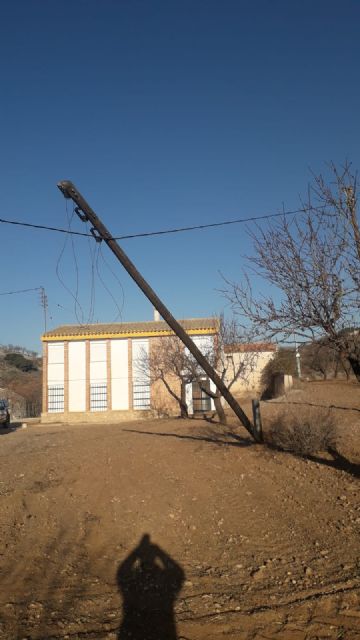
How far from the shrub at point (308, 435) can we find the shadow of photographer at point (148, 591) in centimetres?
452

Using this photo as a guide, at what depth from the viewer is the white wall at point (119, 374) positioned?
3325 centimetres

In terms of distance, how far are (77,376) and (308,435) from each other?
84.9 ft

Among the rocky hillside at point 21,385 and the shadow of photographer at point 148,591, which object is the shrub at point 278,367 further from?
the shadow of photographer at point 148,591

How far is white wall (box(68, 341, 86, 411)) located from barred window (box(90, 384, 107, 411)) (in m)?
0.59

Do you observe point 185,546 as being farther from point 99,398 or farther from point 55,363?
point 55,363

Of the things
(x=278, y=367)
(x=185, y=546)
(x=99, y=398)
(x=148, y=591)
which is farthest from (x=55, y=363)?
(x=148, y=591)

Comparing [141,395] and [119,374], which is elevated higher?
[119,374]

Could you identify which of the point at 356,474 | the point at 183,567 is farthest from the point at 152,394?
the point at 183,567

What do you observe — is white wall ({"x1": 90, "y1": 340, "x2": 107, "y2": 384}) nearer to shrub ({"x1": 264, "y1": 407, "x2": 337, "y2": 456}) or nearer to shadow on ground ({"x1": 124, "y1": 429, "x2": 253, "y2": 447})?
shadow on ground ({"x1": 124, "y1": 429, "x2": 253, "y2": 447})

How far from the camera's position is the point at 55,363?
3425 centimetres

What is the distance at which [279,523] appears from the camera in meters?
6.62

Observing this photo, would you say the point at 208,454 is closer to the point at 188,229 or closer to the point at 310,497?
the point at 310,497

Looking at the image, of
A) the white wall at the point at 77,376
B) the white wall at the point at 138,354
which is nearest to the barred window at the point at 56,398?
the white wall at the point at 77,376

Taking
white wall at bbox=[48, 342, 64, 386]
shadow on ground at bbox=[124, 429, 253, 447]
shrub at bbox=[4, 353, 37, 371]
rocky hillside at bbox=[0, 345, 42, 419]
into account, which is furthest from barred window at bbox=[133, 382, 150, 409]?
shrub at bbox=[4, 353, 37, 371]
